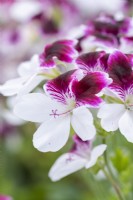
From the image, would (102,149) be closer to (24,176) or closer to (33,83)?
(33,83)

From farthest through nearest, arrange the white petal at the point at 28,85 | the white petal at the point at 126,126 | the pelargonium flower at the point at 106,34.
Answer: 1. the pelargonium flower at the point at 106,34
2. the white petal at the point at 28,85
3. the white petal at the point at 126,126

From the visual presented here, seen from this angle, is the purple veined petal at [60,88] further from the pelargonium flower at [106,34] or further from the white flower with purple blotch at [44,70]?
the pelargonium flower at [106,34]

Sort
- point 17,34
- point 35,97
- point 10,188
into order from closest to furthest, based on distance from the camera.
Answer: point 35,97, point 10,188, point 17,34

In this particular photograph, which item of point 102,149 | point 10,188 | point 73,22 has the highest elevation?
point 102,149

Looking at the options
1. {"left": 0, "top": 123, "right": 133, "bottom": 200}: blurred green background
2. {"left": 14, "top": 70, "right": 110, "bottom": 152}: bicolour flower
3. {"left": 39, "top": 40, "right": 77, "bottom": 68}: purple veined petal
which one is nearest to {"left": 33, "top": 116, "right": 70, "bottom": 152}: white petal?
{"left": 14, "top": 70, "right": 110, "bottom": 152}: bicolour flower

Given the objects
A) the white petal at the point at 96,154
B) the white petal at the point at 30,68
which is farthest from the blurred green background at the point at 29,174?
the white petal at the point at 96,154

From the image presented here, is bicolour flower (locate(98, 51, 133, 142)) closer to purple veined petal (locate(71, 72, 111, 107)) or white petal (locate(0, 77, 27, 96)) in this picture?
purple veined petal (locate(71, 72, 111, 107))

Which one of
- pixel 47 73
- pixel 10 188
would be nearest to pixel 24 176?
pixel 10 188
